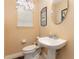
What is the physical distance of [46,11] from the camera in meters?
2.90

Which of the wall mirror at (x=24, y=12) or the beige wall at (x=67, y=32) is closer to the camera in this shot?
the beige wall at (x=67, y=32)

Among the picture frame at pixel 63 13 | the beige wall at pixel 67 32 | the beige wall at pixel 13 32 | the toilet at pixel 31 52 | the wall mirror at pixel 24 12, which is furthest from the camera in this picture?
the wall mirror at pixel 24 12

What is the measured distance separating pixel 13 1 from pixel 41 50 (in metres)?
1.53

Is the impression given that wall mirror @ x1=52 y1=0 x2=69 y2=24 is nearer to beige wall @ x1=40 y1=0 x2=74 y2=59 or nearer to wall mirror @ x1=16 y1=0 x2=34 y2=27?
beige wall @ x1=40 y1=0 x2=74 y2=59

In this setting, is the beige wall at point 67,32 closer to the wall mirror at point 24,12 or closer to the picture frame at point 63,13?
the picture frame at point 63,13

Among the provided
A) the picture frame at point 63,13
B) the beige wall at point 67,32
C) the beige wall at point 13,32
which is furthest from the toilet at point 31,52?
the picture frame at point 63,13

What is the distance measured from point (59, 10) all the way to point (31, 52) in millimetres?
1193

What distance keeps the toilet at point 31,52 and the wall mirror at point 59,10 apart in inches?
33.9

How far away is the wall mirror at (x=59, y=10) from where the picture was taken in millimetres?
2119

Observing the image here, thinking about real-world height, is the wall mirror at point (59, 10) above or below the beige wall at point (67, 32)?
above

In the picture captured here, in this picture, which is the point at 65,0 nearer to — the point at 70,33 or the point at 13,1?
the point at 70,33

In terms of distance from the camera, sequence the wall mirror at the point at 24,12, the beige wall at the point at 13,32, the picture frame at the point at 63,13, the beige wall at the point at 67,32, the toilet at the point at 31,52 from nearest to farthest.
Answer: the beige wall at the point at 67,32
the picture frame at the point at 63,13
the toilet at the point at 31,52
the beige wall at the point at 13,32
the wall mirror at the point at 24,12

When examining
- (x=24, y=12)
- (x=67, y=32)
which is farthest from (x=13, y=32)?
(x=67, y=32)

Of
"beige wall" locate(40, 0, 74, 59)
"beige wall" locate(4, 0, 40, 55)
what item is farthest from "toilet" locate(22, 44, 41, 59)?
"beige wall" locate(40, 0, 74, 59)
